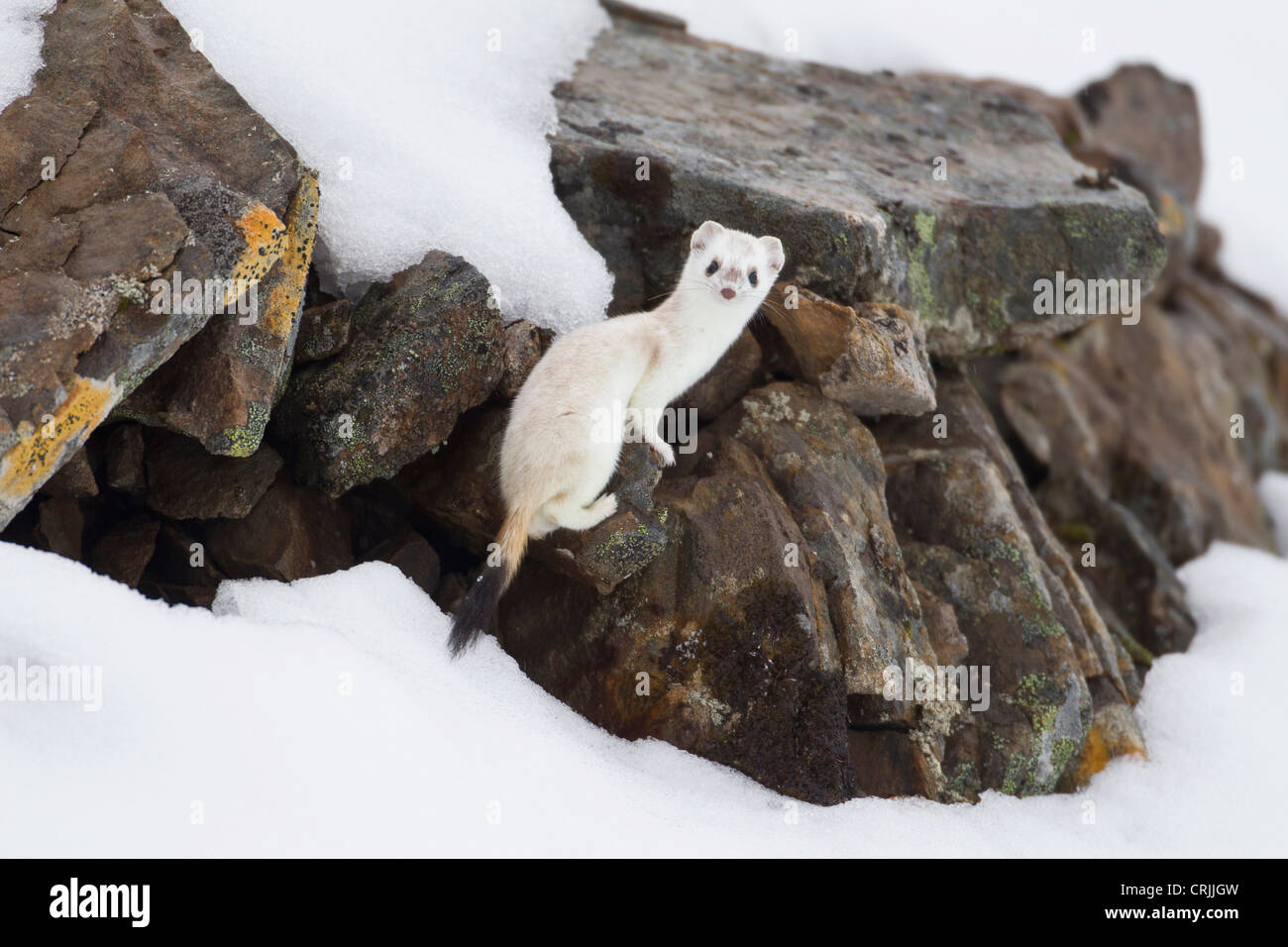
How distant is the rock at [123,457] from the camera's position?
5.46m

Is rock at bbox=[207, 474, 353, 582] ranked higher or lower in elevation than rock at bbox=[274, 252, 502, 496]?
lower

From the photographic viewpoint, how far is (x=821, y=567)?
6.25 meters

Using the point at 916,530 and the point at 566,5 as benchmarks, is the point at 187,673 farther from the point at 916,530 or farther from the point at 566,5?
the point at 566,5

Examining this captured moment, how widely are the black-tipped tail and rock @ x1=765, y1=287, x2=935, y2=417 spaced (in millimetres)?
2678

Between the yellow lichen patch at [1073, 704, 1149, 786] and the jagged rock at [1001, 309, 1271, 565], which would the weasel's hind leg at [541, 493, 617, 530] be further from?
the jagged rock at [1001, 309, 1271, 565]

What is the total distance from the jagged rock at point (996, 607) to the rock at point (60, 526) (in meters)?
5.05

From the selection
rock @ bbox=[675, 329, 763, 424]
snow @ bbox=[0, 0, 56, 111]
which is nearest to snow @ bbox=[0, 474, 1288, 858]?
rock @ bbox=[675, 329, 763, 424]

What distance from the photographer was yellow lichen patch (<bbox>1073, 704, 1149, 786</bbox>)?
6883 millimetres

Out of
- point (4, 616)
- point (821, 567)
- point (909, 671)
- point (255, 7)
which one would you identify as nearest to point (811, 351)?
point (821, 567)

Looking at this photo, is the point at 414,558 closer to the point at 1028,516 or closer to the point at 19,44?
the point at 19,44

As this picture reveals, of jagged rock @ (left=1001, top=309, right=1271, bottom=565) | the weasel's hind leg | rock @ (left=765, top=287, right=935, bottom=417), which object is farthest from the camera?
jagged rock @ (left=1001, top=309, right=1271, bottom=565)

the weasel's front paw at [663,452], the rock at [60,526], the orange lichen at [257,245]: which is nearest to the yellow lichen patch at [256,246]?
the orange lichen at [257,245]

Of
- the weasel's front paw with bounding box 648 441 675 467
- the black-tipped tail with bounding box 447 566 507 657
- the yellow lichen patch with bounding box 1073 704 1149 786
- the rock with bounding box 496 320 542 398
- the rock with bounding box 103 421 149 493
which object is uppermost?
the rock with bounding box 496 320 542 398

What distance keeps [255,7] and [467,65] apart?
1.57 meters
